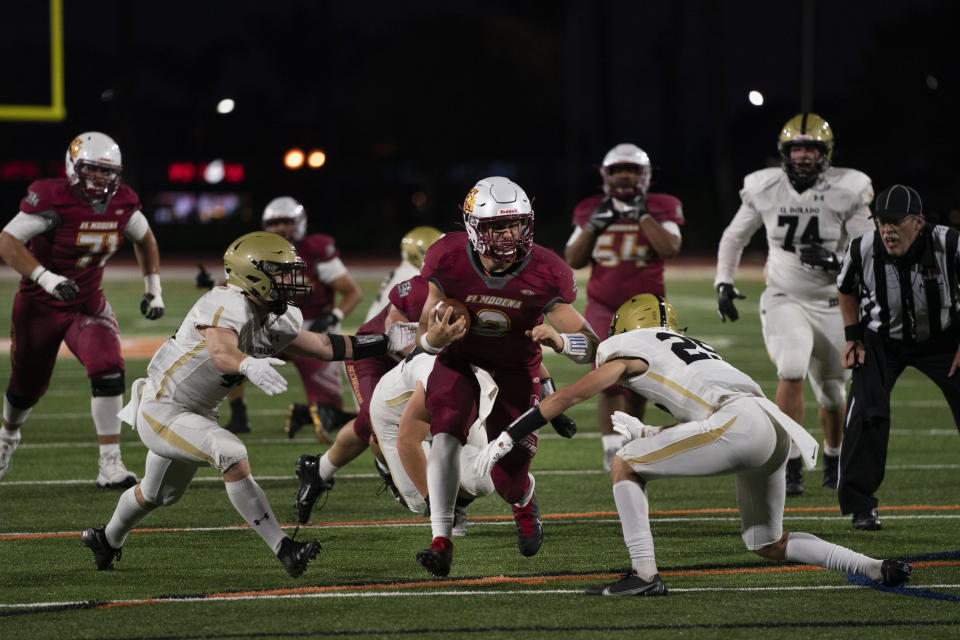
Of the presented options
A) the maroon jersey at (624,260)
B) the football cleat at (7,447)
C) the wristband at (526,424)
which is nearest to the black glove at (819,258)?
the maroon jersey at (624,260)

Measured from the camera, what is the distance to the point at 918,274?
6582mm

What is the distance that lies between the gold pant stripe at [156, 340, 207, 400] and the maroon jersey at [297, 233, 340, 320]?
4.41 m

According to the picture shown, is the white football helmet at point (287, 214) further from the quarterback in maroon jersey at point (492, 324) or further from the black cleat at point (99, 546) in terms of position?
the black cleat at point (99, 546)

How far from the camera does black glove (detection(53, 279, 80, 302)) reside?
7.64 meters

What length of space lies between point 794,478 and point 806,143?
1.86 metres

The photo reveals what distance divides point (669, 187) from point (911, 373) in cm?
3201

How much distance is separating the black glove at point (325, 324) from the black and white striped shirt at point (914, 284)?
4.41m

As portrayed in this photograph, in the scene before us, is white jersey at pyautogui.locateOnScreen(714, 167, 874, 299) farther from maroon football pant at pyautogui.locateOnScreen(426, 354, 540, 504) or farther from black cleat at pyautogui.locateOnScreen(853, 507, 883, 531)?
maroon football pant at pyautogui.locateOnScreen(426, 354, 540, 504)

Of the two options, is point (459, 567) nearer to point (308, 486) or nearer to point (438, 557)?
point (438, 557)

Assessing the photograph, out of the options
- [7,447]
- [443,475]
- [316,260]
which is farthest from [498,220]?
[316,260]

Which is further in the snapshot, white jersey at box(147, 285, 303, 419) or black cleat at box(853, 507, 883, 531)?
black cleat at box(853, 507, 883, 531)

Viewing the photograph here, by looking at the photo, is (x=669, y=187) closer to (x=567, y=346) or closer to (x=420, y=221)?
(x=420, y=221)

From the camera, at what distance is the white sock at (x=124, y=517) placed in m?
5.77

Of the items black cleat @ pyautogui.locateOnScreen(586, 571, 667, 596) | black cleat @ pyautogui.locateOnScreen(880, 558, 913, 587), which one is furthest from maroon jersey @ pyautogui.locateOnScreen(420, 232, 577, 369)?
black cleat @ pyautogui.locateOnScreen(880, 558, 913, 587)
